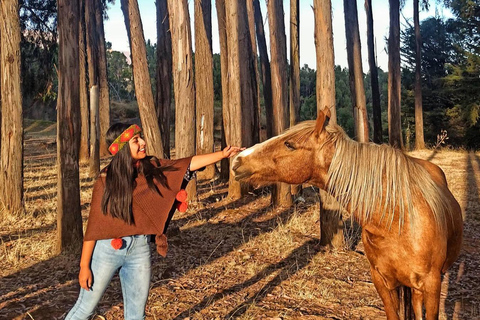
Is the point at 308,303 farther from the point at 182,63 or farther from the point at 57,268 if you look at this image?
the point at 182,63

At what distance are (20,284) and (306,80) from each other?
39.2 meters

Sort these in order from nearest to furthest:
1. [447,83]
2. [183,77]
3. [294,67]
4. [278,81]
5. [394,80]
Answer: [183,77]
[278,81]
[294,67]
[394,80]
[447,83]

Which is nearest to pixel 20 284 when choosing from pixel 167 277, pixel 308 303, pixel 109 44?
pixel 167 277

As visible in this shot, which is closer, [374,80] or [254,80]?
[254,80]

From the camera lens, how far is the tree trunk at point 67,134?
573cm

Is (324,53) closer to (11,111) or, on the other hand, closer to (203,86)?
(203,86)

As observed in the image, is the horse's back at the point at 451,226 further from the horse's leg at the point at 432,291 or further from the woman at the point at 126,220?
the woman at the point at 126,220

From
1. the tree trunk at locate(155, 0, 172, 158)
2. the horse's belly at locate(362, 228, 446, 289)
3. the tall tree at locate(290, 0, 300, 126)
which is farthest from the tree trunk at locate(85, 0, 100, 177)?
the horse's belly at locate(362, 228, 446, 289)

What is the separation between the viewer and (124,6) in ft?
39.5

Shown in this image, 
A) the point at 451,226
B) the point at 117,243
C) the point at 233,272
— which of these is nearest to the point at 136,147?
the point at 117,243

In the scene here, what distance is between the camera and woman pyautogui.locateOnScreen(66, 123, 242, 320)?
2703 millimetres

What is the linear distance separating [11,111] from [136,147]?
233 inches

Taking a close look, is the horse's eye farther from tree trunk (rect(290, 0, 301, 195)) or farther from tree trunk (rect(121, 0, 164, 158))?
tree trunk (rect(290, 0, 301, 195))

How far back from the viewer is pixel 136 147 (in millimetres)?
2797
